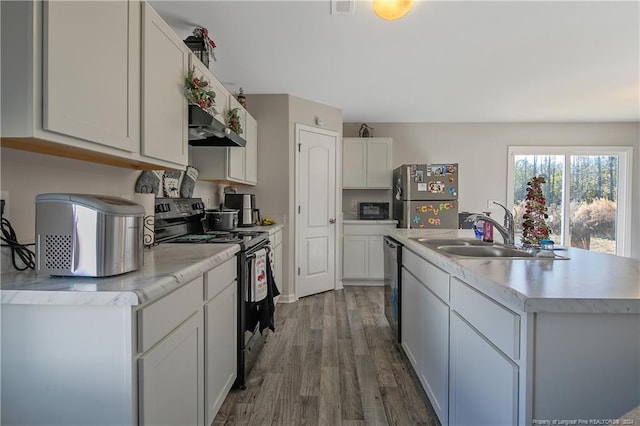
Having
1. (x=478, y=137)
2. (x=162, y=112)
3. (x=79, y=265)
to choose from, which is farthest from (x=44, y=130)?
(x=478, y=137)

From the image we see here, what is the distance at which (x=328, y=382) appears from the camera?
2078 millimetres

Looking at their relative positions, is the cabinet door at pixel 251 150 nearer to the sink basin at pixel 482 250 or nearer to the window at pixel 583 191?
the sink basin at pixel 482 250

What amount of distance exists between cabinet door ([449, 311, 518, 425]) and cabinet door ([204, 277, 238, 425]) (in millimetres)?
1081

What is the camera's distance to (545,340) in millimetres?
908

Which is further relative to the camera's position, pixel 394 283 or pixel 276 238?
pixel 276 238

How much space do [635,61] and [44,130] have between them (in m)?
4.30

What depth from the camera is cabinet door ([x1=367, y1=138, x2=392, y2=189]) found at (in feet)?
15.8

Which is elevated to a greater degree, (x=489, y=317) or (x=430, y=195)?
(x=430, y=195)

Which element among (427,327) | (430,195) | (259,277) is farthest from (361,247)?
(427,327)

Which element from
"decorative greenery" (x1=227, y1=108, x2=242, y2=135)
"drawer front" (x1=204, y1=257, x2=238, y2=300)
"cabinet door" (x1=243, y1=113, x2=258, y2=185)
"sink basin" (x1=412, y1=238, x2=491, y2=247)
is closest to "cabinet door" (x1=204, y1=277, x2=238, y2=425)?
"drawer front" (x1=204, y1=257, x2=238, y2=300)

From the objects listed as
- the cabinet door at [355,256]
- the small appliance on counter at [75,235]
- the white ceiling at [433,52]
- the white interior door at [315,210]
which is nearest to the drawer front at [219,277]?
the small appliance on counter at [75,235]

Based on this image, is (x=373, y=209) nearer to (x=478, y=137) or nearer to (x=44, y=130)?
(x=478, y=137)

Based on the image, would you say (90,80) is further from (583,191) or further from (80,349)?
(583,191)

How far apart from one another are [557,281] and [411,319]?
1207mm
